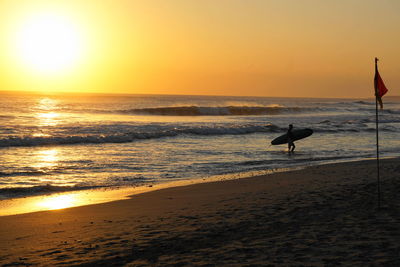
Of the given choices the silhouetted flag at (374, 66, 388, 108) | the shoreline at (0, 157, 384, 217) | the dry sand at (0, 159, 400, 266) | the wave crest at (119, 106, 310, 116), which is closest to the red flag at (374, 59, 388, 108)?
the silhouetted flag at (374, 66, 388, 108)

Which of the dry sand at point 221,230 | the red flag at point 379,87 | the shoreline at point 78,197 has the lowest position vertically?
the shoreline at point 78,197

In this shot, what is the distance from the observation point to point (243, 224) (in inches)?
307

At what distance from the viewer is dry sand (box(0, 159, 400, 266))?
19.8ft

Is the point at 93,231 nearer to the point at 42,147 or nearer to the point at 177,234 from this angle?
the point at 177,234

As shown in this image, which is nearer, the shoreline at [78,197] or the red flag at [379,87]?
the red flag at [379,87]

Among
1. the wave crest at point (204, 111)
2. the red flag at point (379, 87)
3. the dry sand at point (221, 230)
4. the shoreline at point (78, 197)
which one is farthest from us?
the wave crest at point (204, 111)

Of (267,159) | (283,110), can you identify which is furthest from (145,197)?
(283,110)

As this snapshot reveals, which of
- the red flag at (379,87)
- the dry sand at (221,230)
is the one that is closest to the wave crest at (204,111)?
the dry sand at (221,230)

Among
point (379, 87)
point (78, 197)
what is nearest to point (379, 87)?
point (379, 87)

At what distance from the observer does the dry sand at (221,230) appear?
6.03m

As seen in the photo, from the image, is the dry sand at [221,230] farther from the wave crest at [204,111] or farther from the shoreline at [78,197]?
the wave crest at [204,111]

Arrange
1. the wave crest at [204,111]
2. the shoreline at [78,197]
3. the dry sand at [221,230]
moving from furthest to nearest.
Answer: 1. the wave crest at [204,111]
2. the shoreline at [78,197]
3. the dry sand at [221,230]

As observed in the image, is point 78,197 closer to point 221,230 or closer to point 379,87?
point 221,230

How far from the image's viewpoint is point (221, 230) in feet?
24.5
